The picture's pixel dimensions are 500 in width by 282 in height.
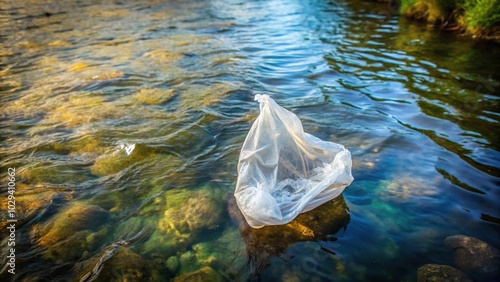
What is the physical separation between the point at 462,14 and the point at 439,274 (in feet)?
31.4

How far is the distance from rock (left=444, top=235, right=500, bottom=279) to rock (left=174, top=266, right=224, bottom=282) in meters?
1.84

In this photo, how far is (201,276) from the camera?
2145mm

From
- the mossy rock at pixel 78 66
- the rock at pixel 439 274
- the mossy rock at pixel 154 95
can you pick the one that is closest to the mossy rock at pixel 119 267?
the rock at pixel 439 274

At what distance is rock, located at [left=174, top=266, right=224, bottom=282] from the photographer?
213 centimetres

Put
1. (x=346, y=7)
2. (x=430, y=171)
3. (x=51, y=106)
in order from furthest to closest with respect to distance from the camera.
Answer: (x=346, y=7), (x=51, y=106), (x=430, y=171)

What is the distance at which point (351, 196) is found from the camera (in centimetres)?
293

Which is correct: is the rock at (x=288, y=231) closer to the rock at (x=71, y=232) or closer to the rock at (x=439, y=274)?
the rock at (x=439, y=274)

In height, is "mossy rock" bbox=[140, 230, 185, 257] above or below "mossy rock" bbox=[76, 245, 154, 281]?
below

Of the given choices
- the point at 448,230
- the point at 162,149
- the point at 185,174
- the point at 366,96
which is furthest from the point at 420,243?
the point at 366,96

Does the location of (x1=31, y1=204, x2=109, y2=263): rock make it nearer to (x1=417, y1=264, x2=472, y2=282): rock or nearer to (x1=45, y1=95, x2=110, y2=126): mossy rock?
(x1=45, y1=95, x2=110, y2=126): mossy rock

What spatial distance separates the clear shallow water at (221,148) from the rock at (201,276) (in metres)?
0.06

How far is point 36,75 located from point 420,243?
7325mm

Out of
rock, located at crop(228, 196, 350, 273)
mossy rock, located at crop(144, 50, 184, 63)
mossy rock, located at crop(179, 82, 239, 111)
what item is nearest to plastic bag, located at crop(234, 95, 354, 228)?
rock, located at crop(228, 196, 350, 273)

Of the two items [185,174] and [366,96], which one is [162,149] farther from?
[366,96]
